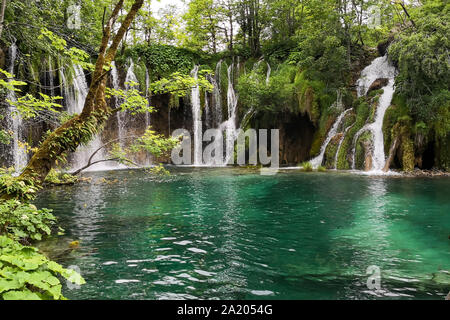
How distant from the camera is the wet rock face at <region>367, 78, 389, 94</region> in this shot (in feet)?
69.8

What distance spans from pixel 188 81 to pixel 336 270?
14.0ft

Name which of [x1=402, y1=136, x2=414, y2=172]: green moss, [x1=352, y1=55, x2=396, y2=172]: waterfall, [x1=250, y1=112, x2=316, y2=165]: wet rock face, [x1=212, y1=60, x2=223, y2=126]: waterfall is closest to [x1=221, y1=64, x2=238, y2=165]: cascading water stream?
[x1=212, y1=60, x2=223, y2=126]: waterfall

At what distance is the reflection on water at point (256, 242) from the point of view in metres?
4.46

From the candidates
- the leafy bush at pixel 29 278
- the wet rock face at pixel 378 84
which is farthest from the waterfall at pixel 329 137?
the leafy bush at pixel 29 278

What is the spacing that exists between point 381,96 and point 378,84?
6.19 feet

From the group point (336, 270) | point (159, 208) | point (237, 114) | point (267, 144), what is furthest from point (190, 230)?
point (237, 114)

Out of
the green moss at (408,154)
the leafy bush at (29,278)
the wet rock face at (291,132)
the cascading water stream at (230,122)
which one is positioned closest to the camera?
the leafy bush at (29,278)

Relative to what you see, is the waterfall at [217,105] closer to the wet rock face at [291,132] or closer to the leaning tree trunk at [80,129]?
the wet rock face at [291,132]

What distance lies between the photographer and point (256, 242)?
6.45 metres

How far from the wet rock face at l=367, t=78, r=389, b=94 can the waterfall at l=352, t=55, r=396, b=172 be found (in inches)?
10.1

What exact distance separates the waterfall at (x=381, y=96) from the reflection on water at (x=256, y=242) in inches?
246

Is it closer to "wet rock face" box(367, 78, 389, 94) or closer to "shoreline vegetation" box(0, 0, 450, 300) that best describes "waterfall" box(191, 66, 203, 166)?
"shoreline vegetation" box(0, 0, 450, 300)
